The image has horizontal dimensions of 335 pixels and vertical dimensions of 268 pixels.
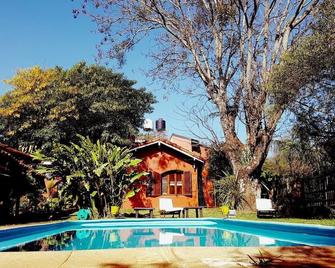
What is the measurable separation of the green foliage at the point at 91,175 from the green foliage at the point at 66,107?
9271 mm

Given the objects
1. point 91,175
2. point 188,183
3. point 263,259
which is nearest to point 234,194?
point 91,175

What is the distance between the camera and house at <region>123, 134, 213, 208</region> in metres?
23.8

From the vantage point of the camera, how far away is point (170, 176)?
24562 mm

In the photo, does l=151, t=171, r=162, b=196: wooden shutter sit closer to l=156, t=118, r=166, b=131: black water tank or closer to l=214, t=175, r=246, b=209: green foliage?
l=214, t=175, r=246, b=209: green foliage

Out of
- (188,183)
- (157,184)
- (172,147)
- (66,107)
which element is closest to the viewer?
(157,184)

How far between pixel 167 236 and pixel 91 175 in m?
6.52

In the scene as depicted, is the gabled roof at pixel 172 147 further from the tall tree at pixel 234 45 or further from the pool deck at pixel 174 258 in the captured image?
the pool deck at pixel 174 258

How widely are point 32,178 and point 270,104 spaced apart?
11760 mm

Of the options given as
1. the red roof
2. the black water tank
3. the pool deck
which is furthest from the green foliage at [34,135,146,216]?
the black water tank

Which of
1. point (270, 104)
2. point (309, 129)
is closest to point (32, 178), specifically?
point (270, 104)

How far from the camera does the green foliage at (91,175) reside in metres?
15.6

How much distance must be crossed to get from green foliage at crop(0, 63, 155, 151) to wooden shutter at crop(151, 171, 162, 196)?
3.70 meters

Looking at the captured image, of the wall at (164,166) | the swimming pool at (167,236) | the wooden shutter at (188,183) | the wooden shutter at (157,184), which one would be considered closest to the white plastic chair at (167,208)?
the swimming pool at (167,236)

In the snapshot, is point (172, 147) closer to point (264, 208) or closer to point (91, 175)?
point (91, 175)
